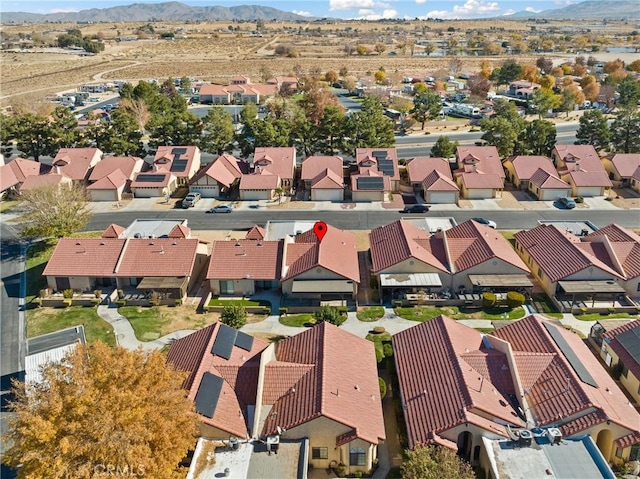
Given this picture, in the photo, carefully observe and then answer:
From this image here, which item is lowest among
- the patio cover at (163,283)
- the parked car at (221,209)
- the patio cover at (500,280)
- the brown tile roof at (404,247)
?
the parked car at (221,209)

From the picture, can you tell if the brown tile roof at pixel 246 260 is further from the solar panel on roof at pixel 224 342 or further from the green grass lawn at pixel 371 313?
the solar panel on roof at pixel 224 342

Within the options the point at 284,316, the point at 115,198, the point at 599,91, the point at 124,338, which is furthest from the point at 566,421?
the point at 599,91

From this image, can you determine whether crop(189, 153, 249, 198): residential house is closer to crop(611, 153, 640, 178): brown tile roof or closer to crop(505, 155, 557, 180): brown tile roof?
crop(505, 155, 557, 180): brown tile roof

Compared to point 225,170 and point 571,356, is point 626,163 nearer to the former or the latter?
point 571,356

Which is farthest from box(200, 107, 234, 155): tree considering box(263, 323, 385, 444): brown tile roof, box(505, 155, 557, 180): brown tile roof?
box(263, 323, 385, 444): brown tile roof

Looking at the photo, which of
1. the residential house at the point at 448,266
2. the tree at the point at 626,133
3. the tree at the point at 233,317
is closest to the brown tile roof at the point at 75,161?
the tree at the point at 233,317

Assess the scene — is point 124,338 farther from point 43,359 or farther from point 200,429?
point 200,429
